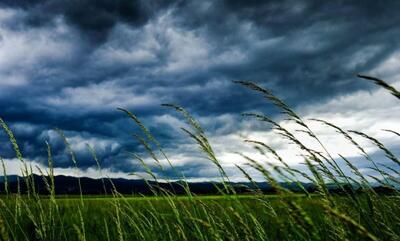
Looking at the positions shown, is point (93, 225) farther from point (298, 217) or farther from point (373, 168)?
point (298, 217)

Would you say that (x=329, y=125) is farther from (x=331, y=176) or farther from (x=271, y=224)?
(x=271, y=224)

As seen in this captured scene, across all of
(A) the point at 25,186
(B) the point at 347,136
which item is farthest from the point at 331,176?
(A) the point at 25,186

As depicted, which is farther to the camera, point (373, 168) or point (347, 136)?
point (373, 168)

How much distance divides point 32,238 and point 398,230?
4.57 metres

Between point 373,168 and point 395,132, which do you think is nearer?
point 395,132

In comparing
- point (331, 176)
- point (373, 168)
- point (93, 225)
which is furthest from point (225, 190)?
point (93, 225)

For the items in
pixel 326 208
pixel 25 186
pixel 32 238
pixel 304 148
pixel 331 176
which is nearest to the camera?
pixel 326 208

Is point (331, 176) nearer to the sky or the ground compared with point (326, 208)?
nearer to the sky

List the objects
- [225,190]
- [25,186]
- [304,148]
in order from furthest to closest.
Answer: [25,186] → [225,190] → [304,148]

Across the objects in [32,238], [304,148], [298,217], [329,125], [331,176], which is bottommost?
[32,238]

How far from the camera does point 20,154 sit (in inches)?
147

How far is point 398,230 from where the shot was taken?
3260 mm

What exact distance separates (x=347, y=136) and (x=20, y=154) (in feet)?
10.0

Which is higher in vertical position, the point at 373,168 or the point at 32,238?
the point at 373,168
